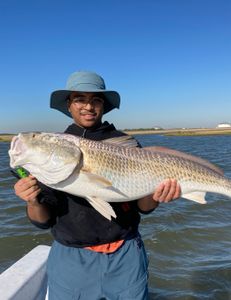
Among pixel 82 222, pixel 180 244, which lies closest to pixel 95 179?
pixel 82 222

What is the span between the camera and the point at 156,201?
3572mm

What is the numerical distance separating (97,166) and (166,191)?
0.70 m

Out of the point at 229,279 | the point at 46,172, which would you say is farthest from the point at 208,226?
the point at 46,172

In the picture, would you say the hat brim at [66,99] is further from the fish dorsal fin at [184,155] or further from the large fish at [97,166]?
the fish dorsal fin at [184,155]

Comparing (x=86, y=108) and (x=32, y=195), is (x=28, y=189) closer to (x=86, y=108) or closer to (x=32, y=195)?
(x=32, y=195)

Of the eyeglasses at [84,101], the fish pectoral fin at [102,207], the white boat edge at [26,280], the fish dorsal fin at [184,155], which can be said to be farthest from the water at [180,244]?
the eyeglasses at [84,101]

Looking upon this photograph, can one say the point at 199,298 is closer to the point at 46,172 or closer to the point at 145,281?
the point at 145,281

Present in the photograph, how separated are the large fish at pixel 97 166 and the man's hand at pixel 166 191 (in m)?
0.05

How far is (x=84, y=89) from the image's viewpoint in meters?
3.50

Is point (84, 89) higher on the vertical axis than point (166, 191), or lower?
higher

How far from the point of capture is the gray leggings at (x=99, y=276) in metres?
3.31

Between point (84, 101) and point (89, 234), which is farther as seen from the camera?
point (84, 101)

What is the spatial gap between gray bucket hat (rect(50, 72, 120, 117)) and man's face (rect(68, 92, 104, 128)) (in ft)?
0.28

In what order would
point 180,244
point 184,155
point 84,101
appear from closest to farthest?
point 84,101
point 184,155
point 180,244
